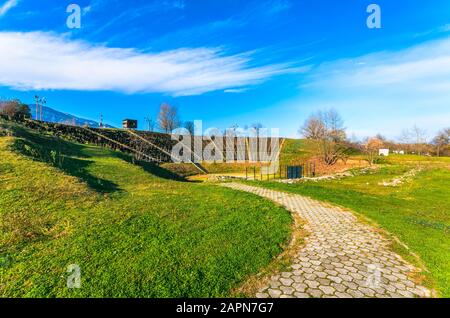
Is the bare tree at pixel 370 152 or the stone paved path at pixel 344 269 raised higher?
the bare tree at pixel 370 152

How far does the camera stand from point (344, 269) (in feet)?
17.1

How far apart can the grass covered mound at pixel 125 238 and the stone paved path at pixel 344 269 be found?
0.71 m

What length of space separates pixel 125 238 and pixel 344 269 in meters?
5.53

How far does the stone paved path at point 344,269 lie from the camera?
14.2 ft

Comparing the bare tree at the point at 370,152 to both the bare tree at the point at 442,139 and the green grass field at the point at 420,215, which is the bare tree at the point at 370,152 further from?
the bare tree at the point at 442,139
